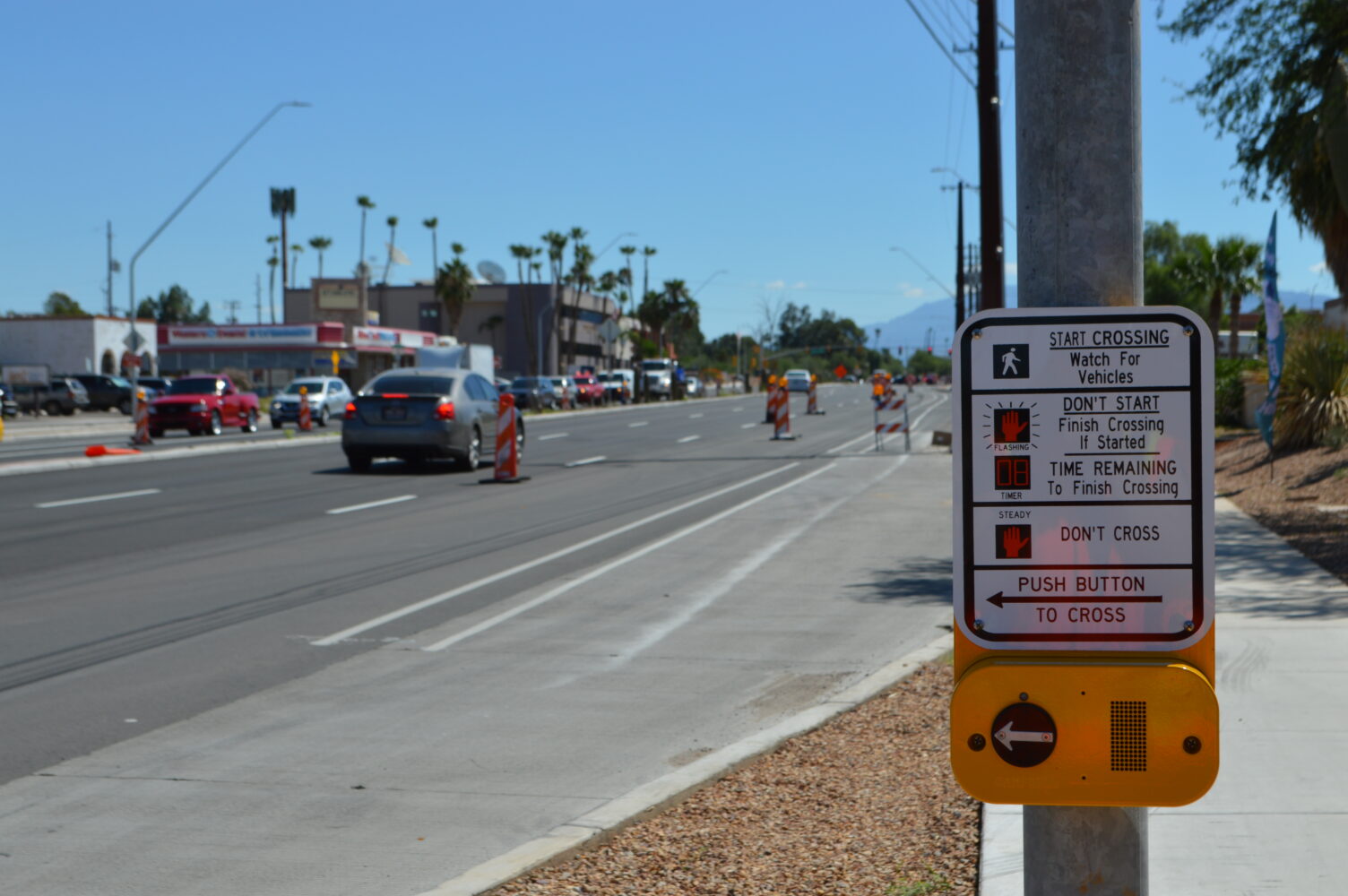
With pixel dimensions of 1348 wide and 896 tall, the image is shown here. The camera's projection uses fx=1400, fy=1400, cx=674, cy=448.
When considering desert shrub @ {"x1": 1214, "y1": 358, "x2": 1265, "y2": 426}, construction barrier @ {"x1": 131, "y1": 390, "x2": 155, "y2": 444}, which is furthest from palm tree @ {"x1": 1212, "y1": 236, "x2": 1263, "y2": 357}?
construction barrier @ {"x1": 131, "y1": 390, "x2": 155, "y2": 444}

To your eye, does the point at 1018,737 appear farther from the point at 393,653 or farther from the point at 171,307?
the point at 171,307

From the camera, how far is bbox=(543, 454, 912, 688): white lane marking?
28.5 ft

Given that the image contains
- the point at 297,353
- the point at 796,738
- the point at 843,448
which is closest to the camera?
the point at 796,738

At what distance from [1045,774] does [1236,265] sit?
51.7m

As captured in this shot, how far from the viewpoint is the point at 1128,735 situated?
2268 mm

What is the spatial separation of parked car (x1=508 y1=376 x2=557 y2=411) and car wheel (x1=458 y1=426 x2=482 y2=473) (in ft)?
121

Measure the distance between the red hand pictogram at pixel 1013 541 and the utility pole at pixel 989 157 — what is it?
1970 cm

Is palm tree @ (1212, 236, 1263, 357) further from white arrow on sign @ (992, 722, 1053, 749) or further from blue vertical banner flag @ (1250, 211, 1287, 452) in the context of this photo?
white arrow on sign @ (992, 722, 1053, 749)

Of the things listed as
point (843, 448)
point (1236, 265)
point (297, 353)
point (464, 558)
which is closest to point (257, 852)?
point (464, 558)

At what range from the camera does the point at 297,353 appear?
81312mm

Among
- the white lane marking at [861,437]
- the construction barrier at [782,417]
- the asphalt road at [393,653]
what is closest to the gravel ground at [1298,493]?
the asphalt road at [393,653]

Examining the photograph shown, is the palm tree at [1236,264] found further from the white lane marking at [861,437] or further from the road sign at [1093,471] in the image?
the road sign at [1093,471]

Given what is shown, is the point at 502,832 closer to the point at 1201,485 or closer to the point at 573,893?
the point at 573,893

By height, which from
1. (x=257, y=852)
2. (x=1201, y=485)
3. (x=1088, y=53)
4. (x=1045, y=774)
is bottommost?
(x=257, y=852)
